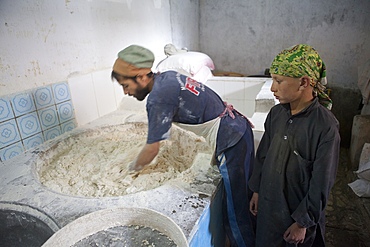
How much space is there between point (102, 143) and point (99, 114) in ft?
1.28

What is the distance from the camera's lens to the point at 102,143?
1.93m

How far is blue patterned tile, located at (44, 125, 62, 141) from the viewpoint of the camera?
177 cm

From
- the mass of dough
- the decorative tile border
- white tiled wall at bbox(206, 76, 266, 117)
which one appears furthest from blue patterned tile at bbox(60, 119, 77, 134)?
white tiled wall at bbox(206, 76, 266, 117)

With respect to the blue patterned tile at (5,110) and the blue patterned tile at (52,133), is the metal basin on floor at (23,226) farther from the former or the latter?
the blue patterned tile at (52,133)

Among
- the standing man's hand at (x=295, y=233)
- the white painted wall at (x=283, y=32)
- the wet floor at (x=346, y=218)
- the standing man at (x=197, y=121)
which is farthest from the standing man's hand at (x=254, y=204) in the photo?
the white painted wall at (x=283, y=32)

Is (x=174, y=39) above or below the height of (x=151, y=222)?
above

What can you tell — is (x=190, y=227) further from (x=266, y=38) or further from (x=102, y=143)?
(x=266, y=38)

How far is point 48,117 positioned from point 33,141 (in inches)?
7.6

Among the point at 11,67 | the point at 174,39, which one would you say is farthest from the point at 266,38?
the point at 11,67

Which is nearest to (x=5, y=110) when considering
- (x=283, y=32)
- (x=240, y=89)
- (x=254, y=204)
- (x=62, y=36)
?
(x=62, y=36)

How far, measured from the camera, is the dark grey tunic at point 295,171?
106 cm

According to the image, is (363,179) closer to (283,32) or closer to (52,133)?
(283,32)

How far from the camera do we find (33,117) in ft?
5.40

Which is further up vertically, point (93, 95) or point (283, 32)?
point (283, 32)
